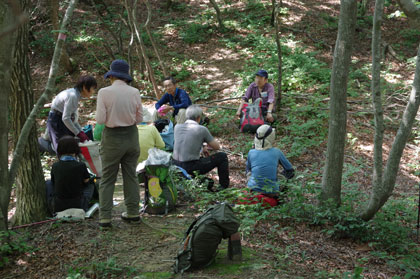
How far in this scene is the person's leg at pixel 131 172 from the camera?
4.55 metres

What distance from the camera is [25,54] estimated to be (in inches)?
175

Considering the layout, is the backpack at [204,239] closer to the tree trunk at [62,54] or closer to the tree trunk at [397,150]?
the tree trunk at [397,150]

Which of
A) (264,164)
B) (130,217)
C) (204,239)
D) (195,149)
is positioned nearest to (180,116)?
(195,149)

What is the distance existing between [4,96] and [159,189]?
2.29 metres

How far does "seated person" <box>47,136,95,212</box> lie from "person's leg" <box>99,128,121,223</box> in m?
0.63

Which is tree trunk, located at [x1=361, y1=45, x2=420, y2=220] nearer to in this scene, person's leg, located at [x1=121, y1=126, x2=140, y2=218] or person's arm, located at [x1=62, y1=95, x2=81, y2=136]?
person's leg, located at [x1=121, y1=126, x2=140, y2=218]

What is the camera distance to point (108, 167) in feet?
14.7

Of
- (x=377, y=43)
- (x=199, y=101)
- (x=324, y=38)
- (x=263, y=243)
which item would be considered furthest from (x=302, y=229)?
(x=324, y=38)

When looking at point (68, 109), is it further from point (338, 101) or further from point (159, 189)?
point (338, 101)

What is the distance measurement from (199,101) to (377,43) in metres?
7.43

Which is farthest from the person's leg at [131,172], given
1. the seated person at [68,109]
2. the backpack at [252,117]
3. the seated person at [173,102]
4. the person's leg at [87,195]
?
the backpack at [252,117]

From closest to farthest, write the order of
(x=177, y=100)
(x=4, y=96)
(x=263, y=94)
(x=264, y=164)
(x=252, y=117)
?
(x=4, y=96), (x=264, y=164), (x=177, y=100), (x=252, y=117), (x=263, y=94)

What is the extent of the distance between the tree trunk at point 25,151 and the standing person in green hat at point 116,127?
942 millimetres

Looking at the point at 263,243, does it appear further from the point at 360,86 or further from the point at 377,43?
the point at 360,86
